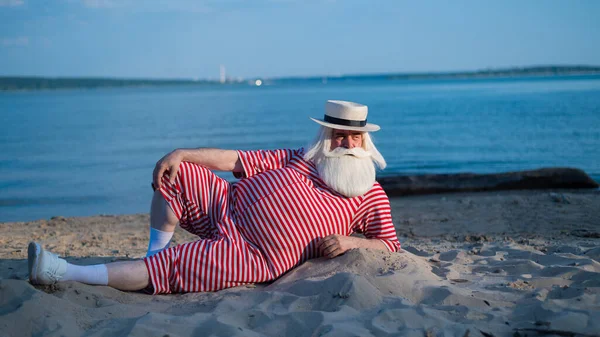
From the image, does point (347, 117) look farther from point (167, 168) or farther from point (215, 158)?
point (167, 168)

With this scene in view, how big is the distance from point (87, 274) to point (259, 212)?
1207 mm

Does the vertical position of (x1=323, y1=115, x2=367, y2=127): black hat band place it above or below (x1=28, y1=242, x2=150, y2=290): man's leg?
above

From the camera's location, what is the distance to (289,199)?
4.19 metres

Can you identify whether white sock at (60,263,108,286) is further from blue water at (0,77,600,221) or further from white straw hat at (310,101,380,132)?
blue water at (0,77,600,221)

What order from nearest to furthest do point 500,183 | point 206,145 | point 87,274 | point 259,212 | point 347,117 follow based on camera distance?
point 87,274
point 259,212
point 347,117
point 500,183
point 206,145

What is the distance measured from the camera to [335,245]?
4355 mm

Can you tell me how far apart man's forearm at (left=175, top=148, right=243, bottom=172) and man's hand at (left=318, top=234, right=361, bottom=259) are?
2.79 feet

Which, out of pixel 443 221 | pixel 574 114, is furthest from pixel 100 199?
pixel 574 114

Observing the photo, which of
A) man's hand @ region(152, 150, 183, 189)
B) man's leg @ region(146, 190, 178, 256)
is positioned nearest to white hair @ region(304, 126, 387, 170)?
man's hand @ region(152, 150, 183, 189)

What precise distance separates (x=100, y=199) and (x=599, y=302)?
10424mm

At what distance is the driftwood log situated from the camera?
33.8 ft

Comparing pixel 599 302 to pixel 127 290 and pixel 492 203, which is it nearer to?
pixel 127 290

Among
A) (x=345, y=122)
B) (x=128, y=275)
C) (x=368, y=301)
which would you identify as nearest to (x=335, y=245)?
(x=368, y=301)

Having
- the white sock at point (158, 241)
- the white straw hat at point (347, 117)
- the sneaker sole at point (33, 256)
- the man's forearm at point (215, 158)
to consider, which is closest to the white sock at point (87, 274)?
the sneaker sole at point (33, 256)
